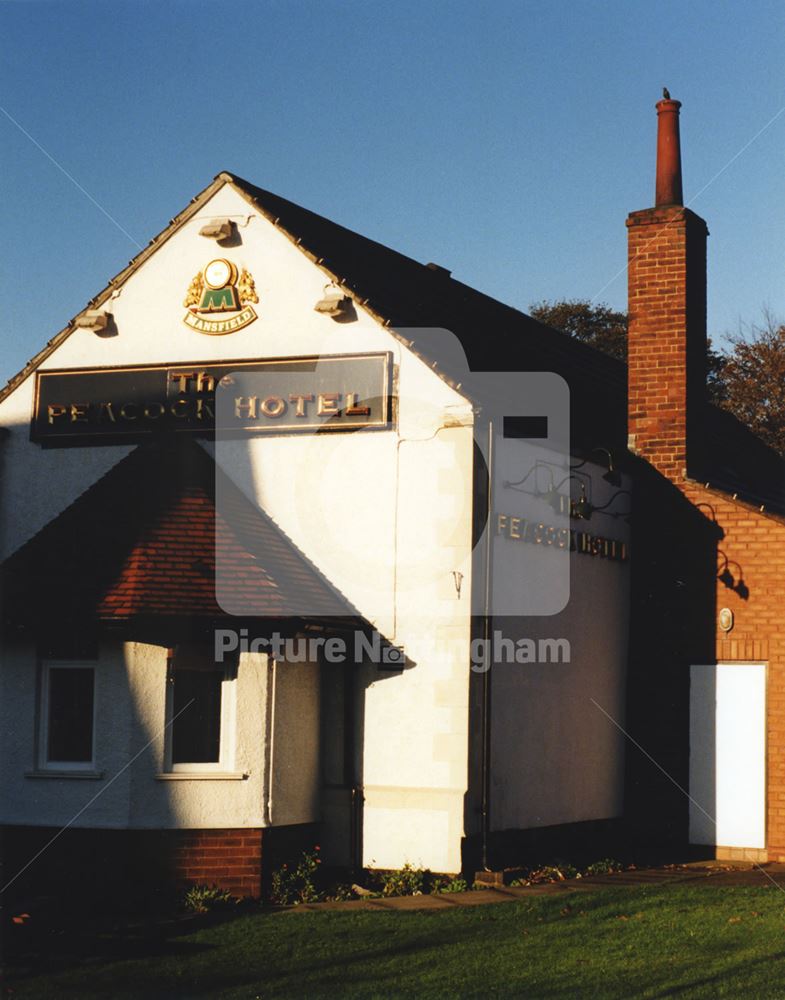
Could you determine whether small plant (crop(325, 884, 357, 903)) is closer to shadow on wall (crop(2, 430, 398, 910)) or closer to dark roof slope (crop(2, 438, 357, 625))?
shadow on wall (crop(2, 430, 398, 910))

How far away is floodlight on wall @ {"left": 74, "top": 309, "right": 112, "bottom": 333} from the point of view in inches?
773

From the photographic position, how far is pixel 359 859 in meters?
17.6

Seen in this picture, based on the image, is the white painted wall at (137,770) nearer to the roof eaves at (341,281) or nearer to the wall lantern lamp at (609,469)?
the roof eaves at (341,281)

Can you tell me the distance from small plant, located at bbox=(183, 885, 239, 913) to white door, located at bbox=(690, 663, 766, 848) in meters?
7.27

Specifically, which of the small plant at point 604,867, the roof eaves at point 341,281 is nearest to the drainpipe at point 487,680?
the roof eaves at point 341,281

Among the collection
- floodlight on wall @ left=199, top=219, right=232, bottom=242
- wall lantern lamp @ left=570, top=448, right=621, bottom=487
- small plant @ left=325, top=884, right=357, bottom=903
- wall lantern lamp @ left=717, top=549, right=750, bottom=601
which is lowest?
small plant @ left=325, top=884, right=357, bottom=903

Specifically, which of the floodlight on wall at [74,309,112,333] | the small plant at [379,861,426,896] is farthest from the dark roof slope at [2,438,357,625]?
the small plant at [379,861,426,896]

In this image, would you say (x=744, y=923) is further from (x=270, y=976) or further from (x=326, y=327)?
Result: (x=326, y=327)

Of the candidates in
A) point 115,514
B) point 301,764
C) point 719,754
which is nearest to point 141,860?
point 301,764

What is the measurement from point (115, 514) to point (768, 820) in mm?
9604

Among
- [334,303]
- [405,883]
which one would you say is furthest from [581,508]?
[405,883]

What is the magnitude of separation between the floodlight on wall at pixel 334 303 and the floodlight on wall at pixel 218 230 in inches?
64.3

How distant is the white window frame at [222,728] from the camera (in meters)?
16.8

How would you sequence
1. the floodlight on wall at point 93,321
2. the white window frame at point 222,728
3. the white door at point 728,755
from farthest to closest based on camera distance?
the white door at point 728,755 < the floodlight on wall at point 93,321 < the white window frame at point 222,728
